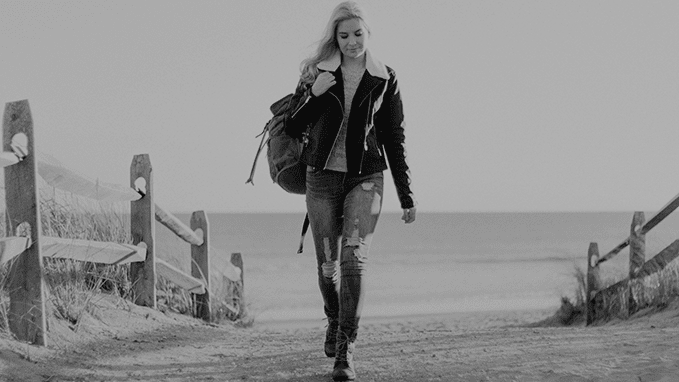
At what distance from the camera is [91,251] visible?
17.4ft

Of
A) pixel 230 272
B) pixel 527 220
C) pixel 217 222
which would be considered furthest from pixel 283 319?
pixel 527 220

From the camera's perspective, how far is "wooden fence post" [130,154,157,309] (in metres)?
6.63

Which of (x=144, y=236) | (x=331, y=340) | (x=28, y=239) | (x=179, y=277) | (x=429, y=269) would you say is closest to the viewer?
(x=28, y=239)

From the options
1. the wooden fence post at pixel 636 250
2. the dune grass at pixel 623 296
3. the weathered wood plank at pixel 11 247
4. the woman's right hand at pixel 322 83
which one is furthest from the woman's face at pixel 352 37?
the wooden fence post at pixel 636 250

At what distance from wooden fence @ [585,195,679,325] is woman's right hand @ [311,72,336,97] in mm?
5047

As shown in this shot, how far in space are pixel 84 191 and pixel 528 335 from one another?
3370mm

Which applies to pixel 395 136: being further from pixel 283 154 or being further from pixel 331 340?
pixel 331 340

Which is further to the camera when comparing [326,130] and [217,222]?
[217,222]

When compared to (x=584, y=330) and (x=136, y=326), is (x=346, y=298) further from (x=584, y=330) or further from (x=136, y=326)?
(x=584, y=330)

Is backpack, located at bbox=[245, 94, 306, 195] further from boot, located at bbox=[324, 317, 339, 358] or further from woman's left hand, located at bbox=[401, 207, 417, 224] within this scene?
boot, located at bbox=[324, 317, 339, 358]

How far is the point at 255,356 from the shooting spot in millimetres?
5195

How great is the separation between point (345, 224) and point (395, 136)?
54 cm

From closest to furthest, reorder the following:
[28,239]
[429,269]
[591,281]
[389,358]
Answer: [28,239] → [389,358] → [591,281] → [429,269]

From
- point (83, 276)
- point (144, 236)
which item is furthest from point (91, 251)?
point (144, 236)
